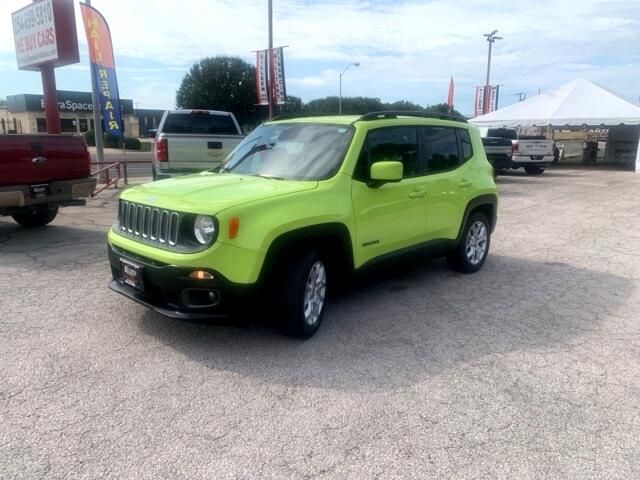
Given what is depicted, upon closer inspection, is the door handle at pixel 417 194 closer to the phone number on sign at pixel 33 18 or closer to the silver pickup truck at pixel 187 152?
the silver pickup truck at pixel 187 152

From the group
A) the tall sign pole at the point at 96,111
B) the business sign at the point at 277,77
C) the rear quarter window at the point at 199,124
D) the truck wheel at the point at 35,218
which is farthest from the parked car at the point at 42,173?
the business sign at the point at 277,77

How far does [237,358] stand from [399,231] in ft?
6.65

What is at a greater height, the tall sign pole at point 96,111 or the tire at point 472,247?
the tall sign pole at point 96,111

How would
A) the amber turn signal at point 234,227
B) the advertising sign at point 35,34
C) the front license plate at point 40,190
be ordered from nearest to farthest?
the amber turn signal at point 234,227
the front license plate at point 40,190
the advertising sign at point 35,34

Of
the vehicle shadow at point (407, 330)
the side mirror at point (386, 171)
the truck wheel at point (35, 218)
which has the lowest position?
the vehicle shadow at point (407, 330)

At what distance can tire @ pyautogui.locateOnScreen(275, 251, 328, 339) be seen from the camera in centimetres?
402

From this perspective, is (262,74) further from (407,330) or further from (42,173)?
(407,330)

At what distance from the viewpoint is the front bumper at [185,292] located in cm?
375

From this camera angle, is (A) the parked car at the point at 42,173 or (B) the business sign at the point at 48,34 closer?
(A) the parked car at the point at 42,173

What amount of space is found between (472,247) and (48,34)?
12287 mm

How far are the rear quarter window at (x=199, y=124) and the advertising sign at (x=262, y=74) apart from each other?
13.0 m

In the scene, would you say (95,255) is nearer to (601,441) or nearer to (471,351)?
(471,351)

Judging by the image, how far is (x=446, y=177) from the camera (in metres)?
5.74

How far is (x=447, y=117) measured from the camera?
6035 mm
